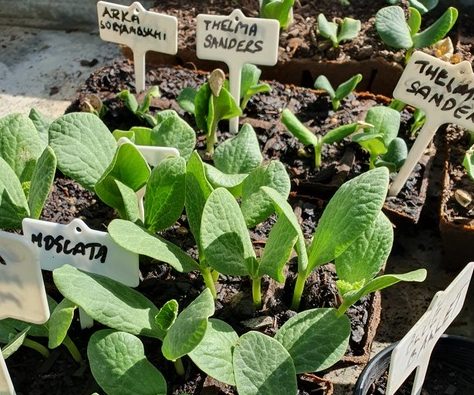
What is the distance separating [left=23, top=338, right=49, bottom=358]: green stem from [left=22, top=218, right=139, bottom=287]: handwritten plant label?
0.12 meters

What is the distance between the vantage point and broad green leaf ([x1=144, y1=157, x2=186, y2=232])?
1.07 meters

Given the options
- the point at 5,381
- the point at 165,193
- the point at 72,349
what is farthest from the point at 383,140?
the point at 5,381

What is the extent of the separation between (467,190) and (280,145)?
1.38ft

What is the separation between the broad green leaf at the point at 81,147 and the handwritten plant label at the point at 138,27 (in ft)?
1.30

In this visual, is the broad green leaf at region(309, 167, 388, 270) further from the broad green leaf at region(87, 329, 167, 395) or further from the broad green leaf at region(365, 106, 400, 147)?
the broad green leaf at region(365, 106, 400, 147)

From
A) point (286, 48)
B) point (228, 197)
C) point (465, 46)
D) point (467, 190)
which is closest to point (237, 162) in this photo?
point (228, 197)

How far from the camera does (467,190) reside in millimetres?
1475

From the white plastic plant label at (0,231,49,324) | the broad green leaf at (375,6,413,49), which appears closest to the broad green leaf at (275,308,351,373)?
the white plastic plant label at (0,231,49,324)

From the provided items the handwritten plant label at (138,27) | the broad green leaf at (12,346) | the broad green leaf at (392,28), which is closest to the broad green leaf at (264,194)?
the broad green leaf at (12,346)

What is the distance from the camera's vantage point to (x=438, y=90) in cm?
128

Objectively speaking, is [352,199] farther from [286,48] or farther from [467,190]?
[286,48]

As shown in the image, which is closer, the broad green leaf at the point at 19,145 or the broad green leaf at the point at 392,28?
the broad green leaf at the point at 19,145

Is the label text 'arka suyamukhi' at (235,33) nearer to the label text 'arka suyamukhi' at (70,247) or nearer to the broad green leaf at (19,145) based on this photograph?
the broad green leaf at (19,145)

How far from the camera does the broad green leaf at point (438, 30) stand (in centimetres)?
166
